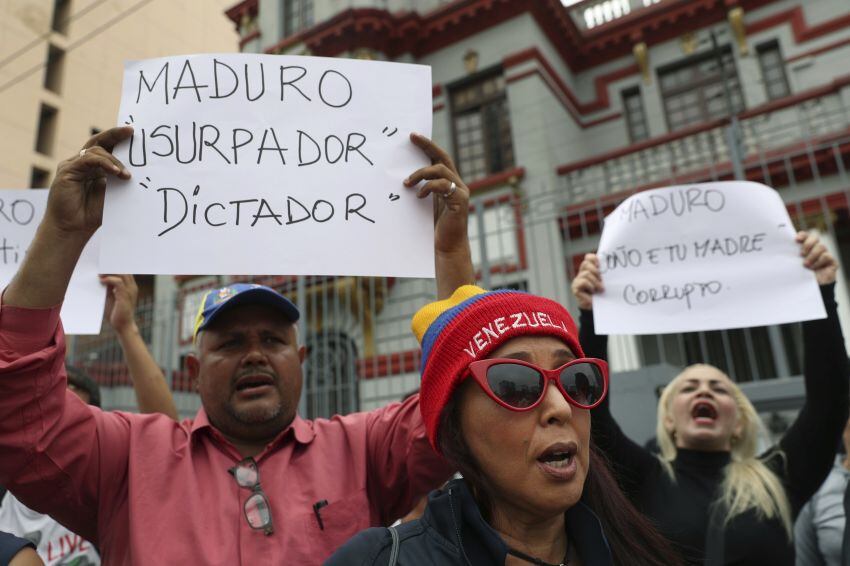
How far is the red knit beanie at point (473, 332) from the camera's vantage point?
1400 mm

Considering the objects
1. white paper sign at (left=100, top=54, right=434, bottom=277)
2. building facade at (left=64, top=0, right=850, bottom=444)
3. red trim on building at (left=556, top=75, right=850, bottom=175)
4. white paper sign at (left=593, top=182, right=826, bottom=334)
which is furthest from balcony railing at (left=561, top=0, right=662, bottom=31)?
white paper sign at (left=100, top=54, right=434, bottom=277)

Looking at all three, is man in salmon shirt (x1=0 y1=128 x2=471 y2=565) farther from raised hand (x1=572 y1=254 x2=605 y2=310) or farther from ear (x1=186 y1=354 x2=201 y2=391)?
raised hand (x1=572 y1=254 x2=605 y2=310)

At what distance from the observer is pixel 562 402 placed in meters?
1.33

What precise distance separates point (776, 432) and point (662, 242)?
2.63 meters

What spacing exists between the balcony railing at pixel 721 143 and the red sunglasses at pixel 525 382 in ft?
26.1

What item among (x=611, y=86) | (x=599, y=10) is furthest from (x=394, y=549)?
(x=599, y=10)

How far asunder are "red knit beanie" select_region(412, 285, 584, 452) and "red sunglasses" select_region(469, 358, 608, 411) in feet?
0.17

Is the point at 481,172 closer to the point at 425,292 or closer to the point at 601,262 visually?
the point at 425,292

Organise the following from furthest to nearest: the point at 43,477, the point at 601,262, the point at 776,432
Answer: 1. the point at 776,432
2. the point at 601,262
3. the point at 43,477

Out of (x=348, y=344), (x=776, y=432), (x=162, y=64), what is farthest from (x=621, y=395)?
(x=162, y=64)

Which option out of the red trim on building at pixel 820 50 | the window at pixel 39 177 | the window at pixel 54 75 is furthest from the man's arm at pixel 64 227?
the window at pixel 54 75

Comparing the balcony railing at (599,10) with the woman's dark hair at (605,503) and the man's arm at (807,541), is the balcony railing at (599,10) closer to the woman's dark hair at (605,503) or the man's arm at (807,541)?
the man's arm at (807,541)

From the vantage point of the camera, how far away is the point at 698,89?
40.5ft

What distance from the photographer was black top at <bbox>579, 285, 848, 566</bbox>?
2291 millimetres
